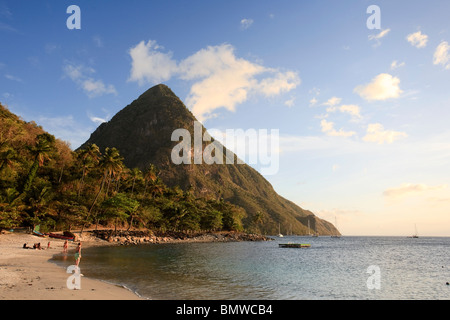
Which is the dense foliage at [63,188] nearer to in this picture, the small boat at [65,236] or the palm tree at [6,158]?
the palm tree at [6,158]

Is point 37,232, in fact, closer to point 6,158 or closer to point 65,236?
point 65,236

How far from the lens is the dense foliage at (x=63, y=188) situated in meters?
48.2

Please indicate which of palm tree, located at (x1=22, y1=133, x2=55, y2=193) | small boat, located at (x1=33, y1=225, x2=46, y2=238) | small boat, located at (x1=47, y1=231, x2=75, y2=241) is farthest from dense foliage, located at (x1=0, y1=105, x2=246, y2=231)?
small boat, located at (x1=47, y1=231, x2=75, y2=241)

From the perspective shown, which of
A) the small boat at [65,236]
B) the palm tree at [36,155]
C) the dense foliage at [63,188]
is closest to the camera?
the dense foliage at [63,188]

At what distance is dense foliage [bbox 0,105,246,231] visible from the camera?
48188 millimetres

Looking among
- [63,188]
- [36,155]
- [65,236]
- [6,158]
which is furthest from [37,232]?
[63,188]

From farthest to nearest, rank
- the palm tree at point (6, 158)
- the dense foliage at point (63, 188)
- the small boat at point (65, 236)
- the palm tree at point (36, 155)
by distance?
the palm tree at point (36, 155)
the small boat at point (65, 236)
the dense foliage at point (63, 188)
the palm tree at point (6, 158)

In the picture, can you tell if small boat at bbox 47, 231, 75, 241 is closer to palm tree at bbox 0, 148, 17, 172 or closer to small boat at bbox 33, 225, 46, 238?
small boat at bbox 33, 225, 46, 238

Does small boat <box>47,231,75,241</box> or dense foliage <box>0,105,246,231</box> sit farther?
small boat <box>47,231,75,241</box>

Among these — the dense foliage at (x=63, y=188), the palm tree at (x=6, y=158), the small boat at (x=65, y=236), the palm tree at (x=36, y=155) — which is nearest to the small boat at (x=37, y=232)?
the dense foliage at (x=63, y=188)

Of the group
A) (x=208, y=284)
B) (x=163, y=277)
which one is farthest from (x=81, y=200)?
(x=208, y=284)

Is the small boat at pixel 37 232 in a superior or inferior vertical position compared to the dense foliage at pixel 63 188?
inferior

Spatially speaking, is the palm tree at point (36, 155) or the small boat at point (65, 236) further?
the palm tree at point (36, 155)

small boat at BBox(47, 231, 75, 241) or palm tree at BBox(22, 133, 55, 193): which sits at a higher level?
palm tree at BBox(22, 133, 55, 193)
